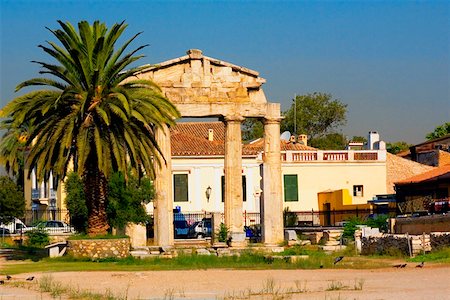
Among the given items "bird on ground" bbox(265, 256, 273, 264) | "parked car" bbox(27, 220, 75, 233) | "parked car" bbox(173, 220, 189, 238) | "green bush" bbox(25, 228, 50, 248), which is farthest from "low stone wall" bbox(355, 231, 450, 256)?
"parked car" bbox(27, 220, 75, 233)

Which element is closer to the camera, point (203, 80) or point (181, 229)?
point (203, 80)

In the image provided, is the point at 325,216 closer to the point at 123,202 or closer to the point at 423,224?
the point at 123,202

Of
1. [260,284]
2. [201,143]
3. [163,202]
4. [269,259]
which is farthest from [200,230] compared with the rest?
[260,284]

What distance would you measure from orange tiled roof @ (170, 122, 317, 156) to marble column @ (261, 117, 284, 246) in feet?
62.5

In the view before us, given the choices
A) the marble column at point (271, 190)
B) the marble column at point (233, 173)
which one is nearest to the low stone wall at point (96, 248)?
the marble column at point (233, 173)

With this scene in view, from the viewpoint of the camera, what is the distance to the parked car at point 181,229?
2394 inches

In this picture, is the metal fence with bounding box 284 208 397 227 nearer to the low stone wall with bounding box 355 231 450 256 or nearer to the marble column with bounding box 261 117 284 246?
the marble column with bounding box 261 117 284 246

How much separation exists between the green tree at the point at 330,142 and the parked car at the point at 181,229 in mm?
50812

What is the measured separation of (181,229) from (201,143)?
15.6 meters

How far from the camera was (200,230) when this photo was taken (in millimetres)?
60219

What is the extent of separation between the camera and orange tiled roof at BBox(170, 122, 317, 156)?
73625 mm

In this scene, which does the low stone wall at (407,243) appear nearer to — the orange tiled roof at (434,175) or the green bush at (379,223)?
the green bush at (379,223)

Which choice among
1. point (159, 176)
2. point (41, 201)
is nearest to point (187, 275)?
point (159, 176)

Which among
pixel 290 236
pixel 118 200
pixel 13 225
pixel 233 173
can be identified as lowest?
pixel 290 236
